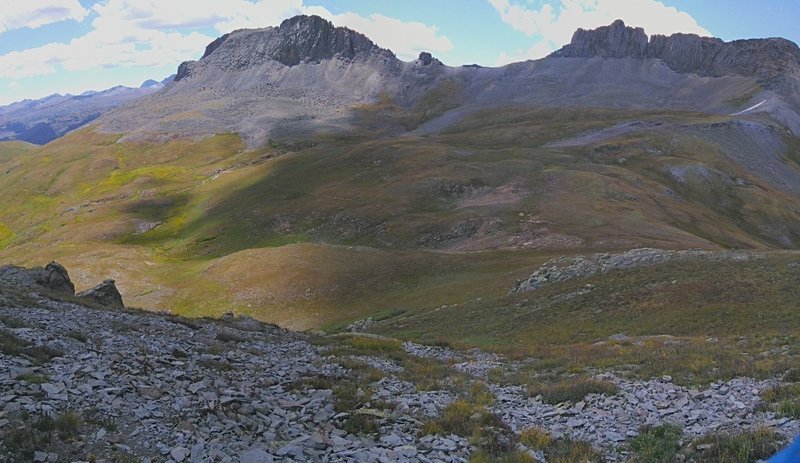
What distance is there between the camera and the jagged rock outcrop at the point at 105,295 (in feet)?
107

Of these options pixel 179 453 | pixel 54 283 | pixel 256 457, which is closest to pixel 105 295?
pixel 54 283

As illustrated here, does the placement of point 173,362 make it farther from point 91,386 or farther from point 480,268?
point 480,268

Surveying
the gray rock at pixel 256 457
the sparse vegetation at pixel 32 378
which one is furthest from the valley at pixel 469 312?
the sparse vegetation at pixel 32 378

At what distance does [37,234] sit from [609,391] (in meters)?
182

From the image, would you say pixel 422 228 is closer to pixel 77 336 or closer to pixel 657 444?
pixel 77 336

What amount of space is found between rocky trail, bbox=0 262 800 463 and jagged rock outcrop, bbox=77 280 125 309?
8.65 meters

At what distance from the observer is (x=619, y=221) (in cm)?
8438

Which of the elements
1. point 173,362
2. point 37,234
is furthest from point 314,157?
point 173,362

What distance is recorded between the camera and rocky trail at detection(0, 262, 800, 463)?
499 inches

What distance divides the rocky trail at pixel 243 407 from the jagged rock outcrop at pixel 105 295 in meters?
8.65

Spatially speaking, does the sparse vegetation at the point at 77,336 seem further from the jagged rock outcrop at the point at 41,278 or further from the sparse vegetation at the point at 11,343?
the jagged rock outcrop at the point at 41,278

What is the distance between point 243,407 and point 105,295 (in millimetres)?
23184

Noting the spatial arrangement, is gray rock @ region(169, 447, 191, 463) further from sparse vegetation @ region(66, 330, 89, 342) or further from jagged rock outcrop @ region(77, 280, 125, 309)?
jagged rock outcrop @ region(77, 280, 125, 309)

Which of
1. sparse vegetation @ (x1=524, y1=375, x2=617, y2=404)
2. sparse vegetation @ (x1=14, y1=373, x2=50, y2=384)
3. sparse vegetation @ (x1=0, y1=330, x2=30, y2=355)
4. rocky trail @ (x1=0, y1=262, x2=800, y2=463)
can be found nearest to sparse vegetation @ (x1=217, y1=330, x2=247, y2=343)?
rocky trail @ (x1=0, y1=262, x2=800, y2=463)
